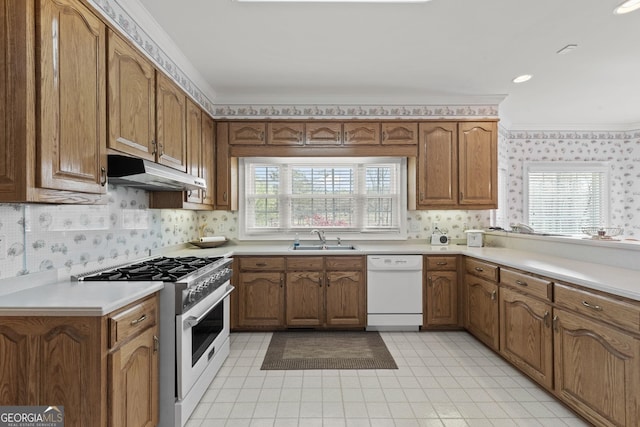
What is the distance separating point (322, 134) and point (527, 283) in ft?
8.00

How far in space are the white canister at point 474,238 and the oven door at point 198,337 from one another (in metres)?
2.71

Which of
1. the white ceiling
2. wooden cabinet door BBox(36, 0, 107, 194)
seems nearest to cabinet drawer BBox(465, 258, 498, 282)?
the white ceiling

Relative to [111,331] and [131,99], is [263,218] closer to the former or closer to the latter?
[131,99]

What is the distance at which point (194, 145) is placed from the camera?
3205mm

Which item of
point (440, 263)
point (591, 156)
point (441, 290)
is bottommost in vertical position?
point (441, 290)

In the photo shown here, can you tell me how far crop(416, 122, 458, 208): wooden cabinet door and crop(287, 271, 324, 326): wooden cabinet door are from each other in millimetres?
1508

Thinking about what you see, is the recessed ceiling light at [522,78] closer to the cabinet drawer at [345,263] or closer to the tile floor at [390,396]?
the cabinet drawer at [345,263]

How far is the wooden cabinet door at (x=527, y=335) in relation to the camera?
2252mm

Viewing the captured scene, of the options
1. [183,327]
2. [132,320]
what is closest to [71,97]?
[132,320]

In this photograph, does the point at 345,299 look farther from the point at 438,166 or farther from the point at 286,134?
the point at 286,134

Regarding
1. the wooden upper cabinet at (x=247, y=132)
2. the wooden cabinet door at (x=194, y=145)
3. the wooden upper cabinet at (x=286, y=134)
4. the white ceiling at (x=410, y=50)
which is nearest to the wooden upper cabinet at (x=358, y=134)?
the white ceiling at (x=410, y=50)

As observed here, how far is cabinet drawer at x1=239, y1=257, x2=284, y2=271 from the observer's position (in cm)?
352

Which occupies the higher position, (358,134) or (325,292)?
(358,134)

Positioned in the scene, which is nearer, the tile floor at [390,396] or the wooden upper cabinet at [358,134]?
the tile floor at [390,396]
